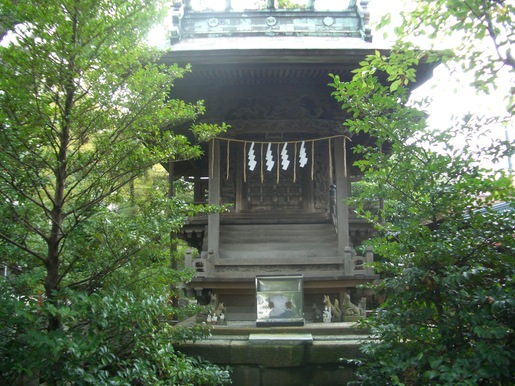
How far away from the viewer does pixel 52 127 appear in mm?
3033

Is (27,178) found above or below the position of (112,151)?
below

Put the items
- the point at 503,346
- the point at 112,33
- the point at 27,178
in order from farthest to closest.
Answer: the point at 112,33, the point at 27,178, the point at 503,346

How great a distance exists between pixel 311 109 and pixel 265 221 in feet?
8.41

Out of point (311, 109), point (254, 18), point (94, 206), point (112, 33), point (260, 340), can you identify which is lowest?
point (260, 340)

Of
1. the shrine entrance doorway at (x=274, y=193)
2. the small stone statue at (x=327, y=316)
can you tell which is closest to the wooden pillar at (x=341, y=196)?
the small stone statue at (x=327, y=316)

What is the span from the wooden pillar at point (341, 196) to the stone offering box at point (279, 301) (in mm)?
1939

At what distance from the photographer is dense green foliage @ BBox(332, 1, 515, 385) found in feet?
8.60

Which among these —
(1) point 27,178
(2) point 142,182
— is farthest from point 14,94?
(2) point 142,182

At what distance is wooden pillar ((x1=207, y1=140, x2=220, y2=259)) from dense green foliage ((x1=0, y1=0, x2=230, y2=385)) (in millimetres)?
4142

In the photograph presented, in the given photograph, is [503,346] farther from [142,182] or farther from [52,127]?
[142,182]

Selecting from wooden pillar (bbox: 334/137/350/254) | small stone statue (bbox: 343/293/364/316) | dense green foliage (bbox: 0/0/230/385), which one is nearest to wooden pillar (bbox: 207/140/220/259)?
wooden pillar (bbox: 334/137/350/254)

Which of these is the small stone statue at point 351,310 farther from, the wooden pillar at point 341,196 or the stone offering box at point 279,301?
the stone offering box at point 279,301

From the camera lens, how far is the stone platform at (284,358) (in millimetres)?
4477

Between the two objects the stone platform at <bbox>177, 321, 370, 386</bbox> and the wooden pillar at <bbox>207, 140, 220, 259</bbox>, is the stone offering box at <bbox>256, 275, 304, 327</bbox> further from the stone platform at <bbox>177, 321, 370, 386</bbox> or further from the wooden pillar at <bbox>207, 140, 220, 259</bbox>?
the wooden pillar at <bbox>207, 140, 220, 259</bbox>
